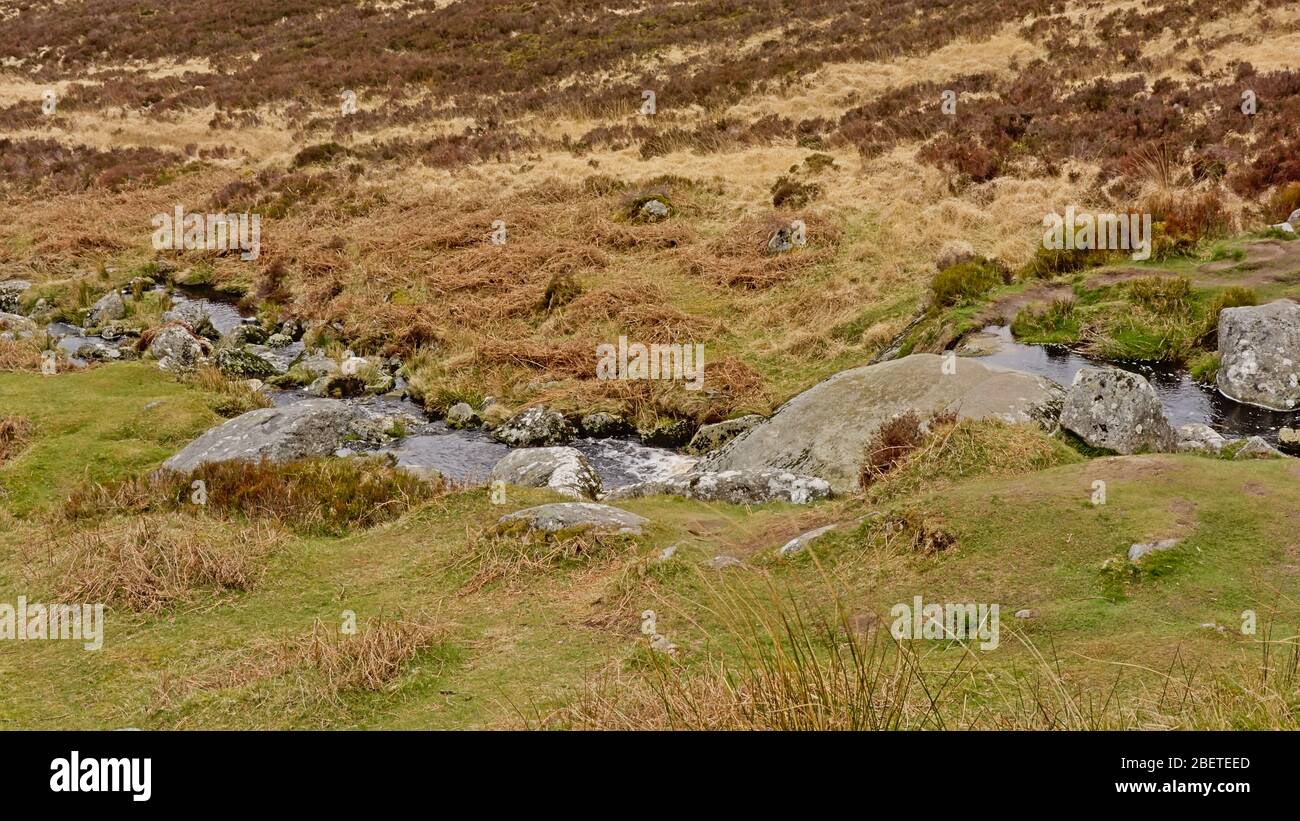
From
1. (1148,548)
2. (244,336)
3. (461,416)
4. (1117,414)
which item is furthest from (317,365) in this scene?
(1148,548)

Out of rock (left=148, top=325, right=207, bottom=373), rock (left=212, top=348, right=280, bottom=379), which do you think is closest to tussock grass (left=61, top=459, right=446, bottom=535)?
rock (left=212, top=348, right=280, bottom=379)

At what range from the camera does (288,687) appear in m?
6.68

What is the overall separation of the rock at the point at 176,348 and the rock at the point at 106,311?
3661 millimetres

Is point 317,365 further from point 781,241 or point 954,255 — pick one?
point 954,255

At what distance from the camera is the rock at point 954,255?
18953mm

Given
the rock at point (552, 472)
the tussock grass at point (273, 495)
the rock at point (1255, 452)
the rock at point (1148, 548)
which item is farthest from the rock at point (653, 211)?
the rock at point (1148, 548)

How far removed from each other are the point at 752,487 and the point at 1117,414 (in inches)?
162

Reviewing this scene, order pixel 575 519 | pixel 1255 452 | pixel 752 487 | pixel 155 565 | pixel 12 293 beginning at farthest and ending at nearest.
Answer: pixel 12 293 < pixel 752 487 < pixel 1255 452 < pixel 575 519 < pixel 155 565

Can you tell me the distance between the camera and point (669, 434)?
52.9 ft

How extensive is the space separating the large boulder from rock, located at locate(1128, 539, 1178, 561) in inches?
152

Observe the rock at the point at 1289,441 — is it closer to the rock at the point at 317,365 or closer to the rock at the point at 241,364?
the rock at the point at 317,365

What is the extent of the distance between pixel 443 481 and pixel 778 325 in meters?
8.96

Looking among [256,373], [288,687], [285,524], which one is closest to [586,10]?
[256,373]

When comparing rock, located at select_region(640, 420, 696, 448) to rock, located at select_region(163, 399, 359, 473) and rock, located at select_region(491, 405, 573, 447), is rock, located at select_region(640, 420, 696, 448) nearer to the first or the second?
rock, located at select_region(491, 405, 573, 447)
